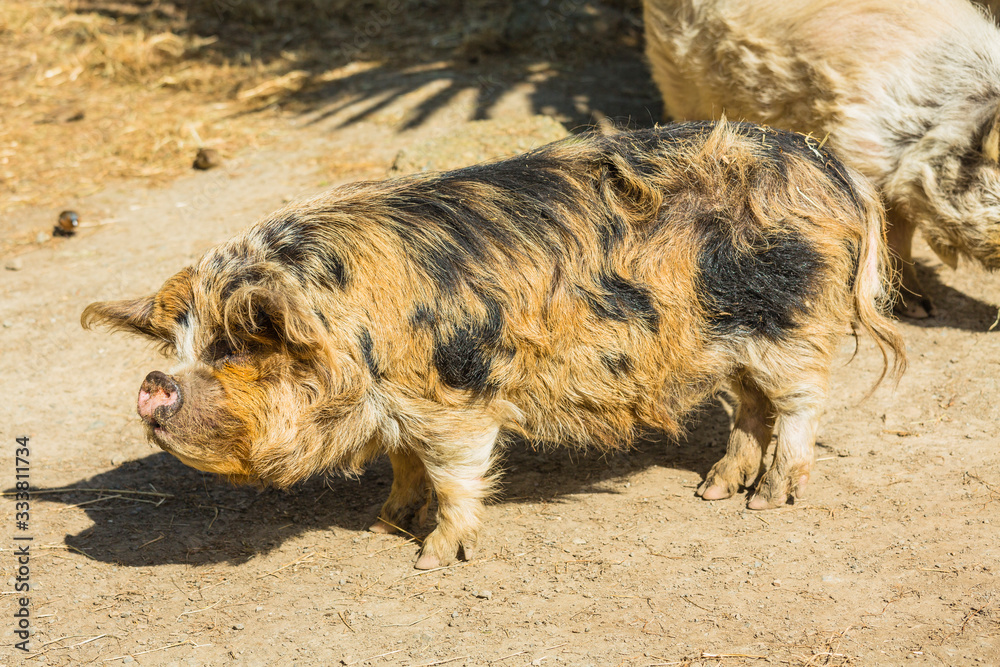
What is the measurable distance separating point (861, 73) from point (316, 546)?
147 inches

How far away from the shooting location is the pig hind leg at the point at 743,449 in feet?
13.2

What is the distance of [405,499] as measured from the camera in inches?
158

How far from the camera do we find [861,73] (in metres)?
4.90

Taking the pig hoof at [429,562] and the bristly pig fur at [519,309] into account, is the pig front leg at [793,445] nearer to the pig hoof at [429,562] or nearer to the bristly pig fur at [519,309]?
the bristly pig fur at [519,309]

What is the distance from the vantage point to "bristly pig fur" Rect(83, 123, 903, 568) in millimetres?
3291

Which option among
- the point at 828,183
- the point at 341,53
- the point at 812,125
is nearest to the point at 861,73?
the point at 812,125

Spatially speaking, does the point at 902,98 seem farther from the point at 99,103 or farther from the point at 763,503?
the point at 99,103

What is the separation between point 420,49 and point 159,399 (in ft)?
24.1

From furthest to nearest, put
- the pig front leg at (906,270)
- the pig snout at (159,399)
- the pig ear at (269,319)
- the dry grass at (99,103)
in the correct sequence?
the dry grass at (99,103), the pig front leg at (906,270), the pig snout at (159,399), the pig ear at (269,319)

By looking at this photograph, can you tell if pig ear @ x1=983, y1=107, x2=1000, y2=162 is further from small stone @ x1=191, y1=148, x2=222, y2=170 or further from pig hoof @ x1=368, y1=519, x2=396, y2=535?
small stone @ x1=191, y1=148, x2=222, y2=170

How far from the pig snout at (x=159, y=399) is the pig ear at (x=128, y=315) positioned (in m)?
0.35

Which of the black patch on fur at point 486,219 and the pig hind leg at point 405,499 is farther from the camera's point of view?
the pig hind leg at point 405,499

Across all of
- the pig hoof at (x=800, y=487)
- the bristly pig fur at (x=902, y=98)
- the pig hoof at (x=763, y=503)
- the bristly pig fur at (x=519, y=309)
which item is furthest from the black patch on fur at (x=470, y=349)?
the bristly pig fur at (x=902, y=98)

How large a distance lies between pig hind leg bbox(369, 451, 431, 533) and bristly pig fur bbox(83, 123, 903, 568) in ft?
0.64
